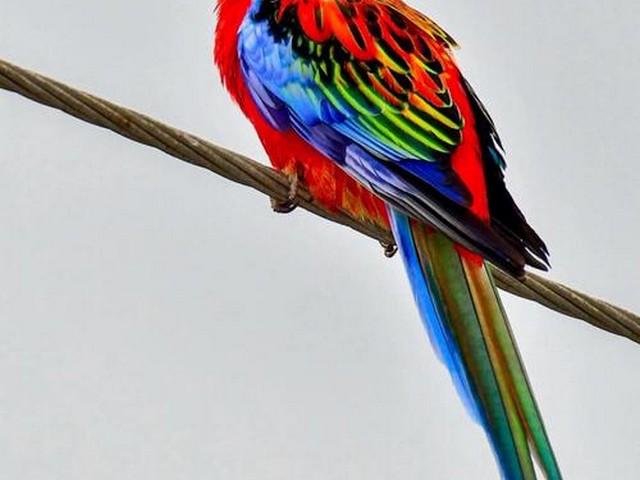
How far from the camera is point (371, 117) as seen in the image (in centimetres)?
657

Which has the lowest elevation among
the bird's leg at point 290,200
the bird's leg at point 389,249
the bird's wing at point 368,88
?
the bird's leg at point 389,249

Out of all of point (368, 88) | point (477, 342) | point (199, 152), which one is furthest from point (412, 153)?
point (199, 152)

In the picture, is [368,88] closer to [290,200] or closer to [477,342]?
[290,200]

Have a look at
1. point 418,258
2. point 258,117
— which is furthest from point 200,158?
point 258,117

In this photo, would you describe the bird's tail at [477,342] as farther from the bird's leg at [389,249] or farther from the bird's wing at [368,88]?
the bird's leg at [389,249]

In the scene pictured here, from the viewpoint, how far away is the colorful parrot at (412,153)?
18.9 ft

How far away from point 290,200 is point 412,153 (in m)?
0.56

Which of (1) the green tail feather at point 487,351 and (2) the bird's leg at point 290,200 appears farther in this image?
(2) the bird's leg at point 290,200

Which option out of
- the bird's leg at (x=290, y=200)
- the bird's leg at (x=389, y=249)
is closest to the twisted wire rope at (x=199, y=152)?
the bird's leg at (x=290, y=200)

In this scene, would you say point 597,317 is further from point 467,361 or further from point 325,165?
point 325,165

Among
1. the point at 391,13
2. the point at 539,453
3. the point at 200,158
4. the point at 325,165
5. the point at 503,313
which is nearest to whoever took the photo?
the point at 200,158

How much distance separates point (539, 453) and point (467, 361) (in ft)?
1.66

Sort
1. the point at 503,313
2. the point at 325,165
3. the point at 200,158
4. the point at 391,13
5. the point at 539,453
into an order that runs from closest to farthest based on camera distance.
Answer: the point at 200,158 → the point at 539,453 → the point at 503,313 → the point at 325,165 → the point at 391,13

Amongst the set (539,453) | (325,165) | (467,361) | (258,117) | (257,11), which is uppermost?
(257,11)
